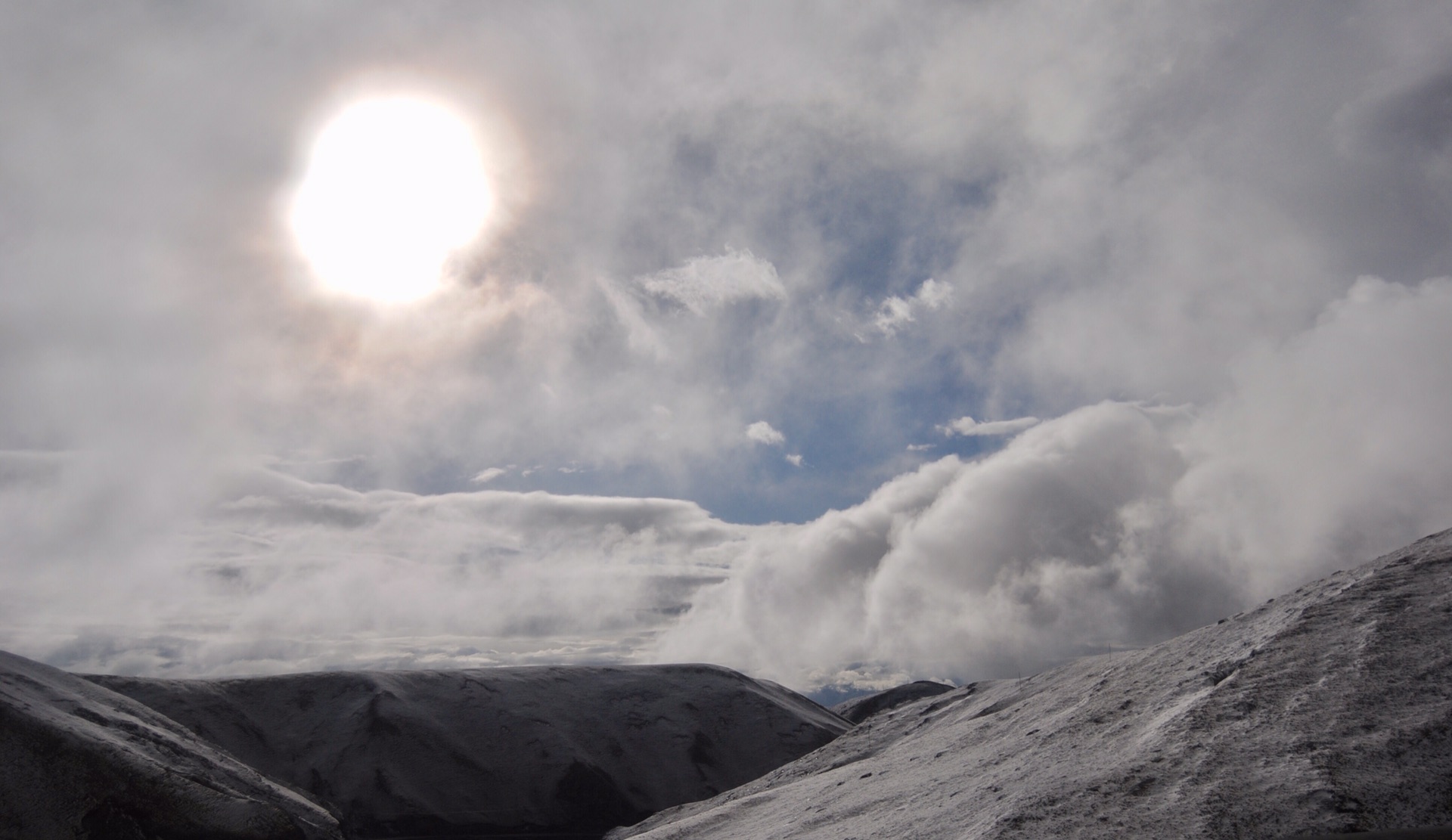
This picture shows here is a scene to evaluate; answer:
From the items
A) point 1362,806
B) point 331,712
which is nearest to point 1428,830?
point 1362,806

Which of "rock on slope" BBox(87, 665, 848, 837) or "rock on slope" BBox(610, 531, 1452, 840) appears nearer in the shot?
"rock on slope" BBox(610, 531, 1452, 840)

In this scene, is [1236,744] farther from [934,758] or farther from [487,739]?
[487,739]

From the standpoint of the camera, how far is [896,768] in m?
40.0

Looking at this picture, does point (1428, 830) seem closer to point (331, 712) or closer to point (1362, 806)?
point (1362, 806)

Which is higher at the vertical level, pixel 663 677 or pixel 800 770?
pixel 663 677

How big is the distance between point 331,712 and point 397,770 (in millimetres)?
17754

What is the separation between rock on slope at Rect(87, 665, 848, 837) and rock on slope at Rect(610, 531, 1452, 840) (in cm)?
7250

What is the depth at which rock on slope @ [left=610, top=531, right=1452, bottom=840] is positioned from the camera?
1791 cm

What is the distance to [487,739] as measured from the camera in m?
113

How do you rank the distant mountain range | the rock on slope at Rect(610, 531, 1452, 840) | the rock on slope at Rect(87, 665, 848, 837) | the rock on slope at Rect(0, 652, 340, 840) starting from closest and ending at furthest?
the rock on slope at Rect(610, 531, 1452, 840) → the distant mountain range → the rock on slope at Rect(0, 652, 340, 840) → the rock on slope at Rect(87, 665, 848, 837)

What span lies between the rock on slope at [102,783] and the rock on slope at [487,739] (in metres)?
45.1

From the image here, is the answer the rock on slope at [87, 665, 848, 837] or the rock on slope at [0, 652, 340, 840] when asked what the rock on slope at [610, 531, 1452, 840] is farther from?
the rock on slope at [87, 665, 848, 837]

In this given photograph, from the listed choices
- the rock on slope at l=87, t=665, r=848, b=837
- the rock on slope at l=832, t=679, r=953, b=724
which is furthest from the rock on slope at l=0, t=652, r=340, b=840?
the rock on slope at l=832, t=679, r=953, b=724

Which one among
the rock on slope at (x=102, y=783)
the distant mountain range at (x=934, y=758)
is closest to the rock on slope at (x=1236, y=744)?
the distant mountain range at (x=934, y=758)
